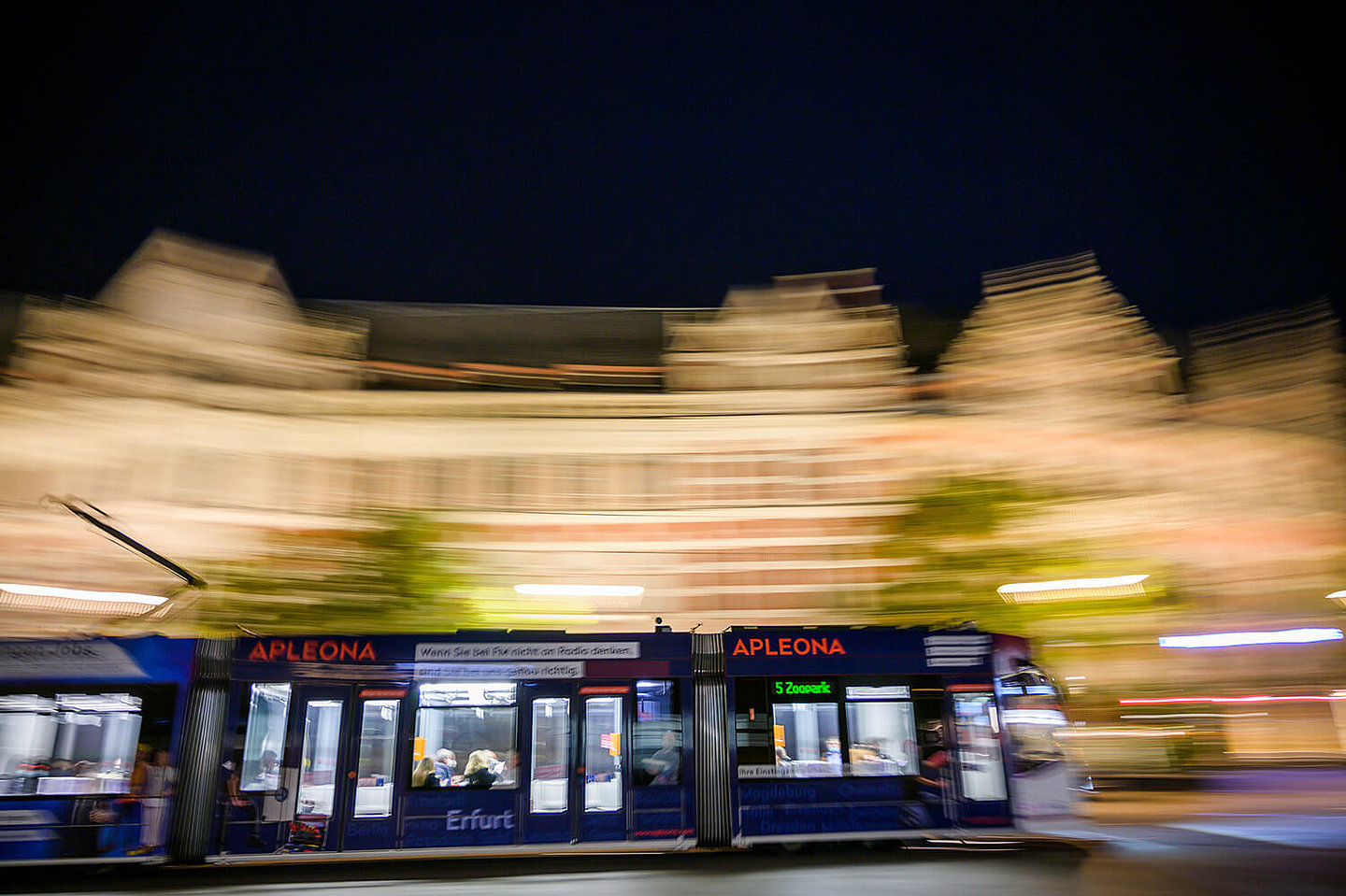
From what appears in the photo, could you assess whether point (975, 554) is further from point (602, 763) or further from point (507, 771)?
point (507, 771)

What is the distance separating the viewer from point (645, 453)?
62.6 ft

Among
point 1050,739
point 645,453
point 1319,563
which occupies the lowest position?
point 1050,739

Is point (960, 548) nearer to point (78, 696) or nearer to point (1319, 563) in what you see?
point (1319, 563)

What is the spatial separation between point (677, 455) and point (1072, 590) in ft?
42.2

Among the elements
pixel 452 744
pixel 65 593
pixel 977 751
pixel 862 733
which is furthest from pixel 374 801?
pixel 977 751

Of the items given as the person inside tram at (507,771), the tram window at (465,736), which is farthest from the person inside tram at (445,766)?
the person inside tram at (507,771)

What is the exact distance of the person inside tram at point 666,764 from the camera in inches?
371

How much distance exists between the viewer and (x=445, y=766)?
927cm

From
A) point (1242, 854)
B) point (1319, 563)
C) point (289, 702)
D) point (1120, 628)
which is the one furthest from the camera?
point (1120, 628)

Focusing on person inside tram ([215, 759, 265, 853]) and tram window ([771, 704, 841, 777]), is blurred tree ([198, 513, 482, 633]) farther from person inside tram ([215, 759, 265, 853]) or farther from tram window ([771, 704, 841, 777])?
tram window ([771, 704, 841, 777])

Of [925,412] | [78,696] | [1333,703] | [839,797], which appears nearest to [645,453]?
[925,412]

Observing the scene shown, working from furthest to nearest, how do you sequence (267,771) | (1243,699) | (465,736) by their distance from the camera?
(1243,699) < (465,736) < (267,771)

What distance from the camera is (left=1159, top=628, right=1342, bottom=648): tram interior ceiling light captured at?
63.3ft

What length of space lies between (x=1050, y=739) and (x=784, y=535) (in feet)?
30.2
